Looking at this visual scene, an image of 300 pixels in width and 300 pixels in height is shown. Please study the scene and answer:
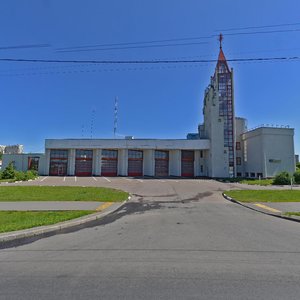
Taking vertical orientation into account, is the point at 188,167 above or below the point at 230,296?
above

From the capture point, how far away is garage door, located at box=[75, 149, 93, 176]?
58531 mm

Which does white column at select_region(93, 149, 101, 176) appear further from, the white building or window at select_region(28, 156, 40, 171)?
window at select_region(28, 156, 40, 171)

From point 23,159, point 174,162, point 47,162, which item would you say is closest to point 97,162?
point 47,162

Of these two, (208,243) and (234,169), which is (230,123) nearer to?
(234,169)

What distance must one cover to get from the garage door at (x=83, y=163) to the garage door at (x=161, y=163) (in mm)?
13045

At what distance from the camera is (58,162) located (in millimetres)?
58594

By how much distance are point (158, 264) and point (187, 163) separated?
177 feet

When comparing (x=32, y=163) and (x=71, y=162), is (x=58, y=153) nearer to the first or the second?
(x=71, y=162)

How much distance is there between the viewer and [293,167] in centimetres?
5106

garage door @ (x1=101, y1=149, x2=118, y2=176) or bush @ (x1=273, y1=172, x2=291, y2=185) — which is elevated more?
garage door @ (x1=101, y1=149, x2=118, y2=176)

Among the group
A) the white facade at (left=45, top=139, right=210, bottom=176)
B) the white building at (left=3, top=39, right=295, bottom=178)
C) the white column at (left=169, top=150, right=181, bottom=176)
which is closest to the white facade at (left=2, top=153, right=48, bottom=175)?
the white building at (left=3, top=39, right=295, bottom=178)

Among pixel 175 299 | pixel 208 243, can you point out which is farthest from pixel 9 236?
pixel 175 299

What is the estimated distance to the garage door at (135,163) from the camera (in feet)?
194

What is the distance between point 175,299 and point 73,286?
171 centimetres
